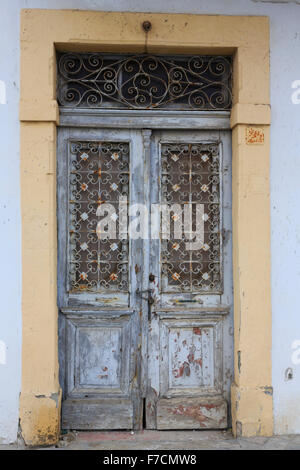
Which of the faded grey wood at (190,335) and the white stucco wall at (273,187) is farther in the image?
the faded grey wood at (190,335)

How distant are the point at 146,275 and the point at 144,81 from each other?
1680 millimetres

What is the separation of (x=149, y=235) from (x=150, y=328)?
31.8 inches

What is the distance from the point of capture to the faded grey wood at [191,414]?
4117 mm

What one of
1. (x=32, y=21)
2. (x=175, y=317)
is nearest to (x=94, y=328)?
(x=175, y=317)

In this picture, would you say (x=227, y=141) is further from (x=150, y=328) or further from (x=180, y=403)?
(x=180, y=403)

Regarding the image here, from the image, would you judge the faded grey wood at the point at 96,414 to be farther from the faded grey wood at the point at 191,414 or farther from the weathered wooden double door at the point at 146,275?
the faded grey wood at the point at 191,414

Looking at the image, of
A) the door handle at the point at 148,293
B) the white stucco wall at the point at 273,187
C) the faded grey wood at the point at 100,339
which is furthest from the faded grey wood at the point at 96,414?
the door handle at the point at 148,293

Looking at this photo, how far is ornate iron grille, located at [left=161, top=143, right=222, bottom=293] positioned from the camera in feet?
13.8

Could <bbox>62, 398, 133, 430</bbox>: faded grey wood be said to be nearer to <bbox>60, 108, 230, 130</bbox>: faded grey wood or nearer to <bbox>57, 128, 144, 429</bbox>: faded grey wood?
<bbox>57, 128, 144, 429</bbox>: faded grey wood

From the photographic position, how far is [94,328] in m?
4.14

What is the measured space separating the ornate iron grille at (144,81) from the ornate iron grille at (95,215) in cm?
40

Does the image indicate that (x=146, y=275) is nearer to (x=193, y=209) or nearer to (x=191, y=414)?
(x=193, y=209)

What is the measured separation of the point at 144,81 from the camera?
4.16 metres

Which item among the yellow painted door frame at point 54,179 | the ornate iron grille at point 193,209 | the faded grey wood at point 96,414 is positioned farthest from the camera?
the ornate iron grille at point 193,209
